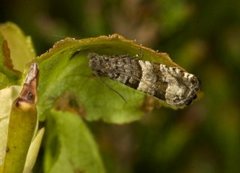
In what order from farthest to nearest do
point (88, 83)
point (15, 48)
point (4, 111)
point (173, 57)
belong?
1. point (173, 57)
2. point (88, 83)
3. point (15, 48)
4. point (4, 111)

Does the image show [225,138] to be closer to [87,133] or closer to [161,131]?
[161,131]

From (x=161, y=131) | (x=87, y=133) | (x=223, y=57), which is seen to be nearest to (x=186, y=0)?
(x=223, y=57)

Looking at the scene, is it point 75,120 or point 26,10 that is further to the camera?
point 26,10

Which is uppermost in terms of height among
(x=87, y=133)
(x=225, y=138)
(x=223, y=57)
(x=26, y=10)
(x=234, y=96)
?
(x=26, y=10)

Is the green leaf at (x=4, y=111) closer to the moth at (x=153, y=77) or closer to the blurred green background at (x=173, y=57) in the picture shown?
the moth at (x=153, y=77)

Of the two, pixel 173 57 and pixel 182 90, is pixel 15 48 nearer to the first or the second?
pixel 182 90

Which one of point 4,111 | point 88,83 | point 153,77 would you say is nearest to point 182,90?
point 153,77

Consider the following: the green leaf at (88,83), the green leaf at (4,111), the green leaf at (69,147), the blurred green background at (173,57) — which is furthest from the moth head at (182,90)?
the blurred green background at (173,57)
